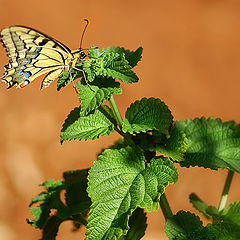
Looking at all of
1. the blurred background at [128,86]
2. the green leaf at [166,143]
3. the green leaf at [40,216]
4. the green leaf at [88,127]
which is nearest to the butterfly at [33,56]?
the green leaf at [88,127]

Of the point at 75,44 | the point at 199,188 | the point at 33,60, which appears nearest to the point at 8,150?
the point at 75,44

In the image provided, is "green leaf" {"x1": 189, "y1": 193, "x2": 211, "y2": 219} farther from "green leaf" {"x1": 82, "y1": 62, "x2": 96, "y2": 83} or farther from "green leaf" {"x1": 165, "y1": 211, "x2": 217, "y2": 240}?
"green leaf" {"x1": 82, "y1": 62, "x2": 96, "y2": 83}

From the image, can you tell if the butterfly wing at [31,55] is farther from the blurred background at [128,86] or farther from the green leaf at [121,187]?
the blurred background at [128,86]

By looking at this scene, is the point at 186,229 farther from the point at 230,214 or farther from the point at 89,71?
the point at 89,71

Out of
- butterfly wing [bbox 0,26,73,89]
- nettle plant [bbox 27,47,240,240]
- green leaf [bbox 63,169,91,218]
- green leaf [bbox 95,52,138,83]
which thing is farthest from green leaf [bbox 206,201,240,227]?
butterfly wing [bbox 0,26,73,89]

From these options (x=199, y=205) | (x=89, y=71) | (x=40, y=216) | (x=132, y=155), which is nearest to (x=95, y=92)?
(x=89, y=71)
